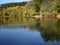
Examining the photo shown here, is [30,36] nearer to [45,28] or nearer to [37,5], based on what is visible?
[45,28]

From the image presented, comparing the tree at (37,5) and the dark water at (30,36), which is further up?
the tree at (37,5)

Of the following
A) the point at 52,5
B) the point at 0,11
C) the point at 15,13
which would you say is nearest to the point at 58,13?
the point at 52,5

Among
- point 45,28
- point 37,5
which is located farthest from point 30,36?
point 37,5

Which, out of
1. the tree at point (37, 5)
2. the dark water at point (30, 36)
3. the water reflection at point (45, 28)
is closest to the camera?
the dark water at point (30, 36)

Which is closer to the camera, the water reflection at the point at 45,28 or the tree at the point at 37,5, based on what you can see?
the water reflection at the point at 45,28

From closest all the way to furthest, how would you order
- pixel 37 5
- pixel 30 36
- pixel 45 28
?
pixel 30 36 → pixel 45 28 → pixel 37 5

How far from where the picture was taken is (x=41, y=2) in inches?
2057

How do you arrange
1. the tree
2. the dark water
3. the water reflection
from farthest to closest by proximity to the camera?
the tree, the water reflection, the dark water

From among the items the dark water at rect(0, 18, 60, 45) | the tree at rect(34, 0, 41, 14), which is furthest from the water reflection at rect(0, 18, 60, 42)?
the tree at rect(34, 0, 41, 14)

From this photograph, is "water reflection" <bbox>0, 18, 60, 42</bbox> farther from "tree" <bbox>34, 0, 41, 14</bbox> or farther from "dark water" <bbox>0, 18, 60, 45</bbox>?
"tree" <bbox>34, 0, 41, 14</bbox>

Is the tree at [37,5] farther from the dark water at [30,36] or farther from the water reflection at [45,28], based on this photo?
the dark water at [30,36]

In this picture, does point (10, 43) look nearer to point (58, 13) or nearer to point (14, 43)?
point (14, 43)

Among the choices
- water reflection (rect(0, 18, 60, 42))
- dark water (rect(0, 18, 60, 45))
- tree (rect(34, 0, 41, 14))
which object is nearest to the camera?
dark water (rect(0, 18, 60, 45))

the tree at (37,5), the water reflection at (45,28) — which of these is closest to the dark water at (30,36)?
the water reflection at (45,28)
